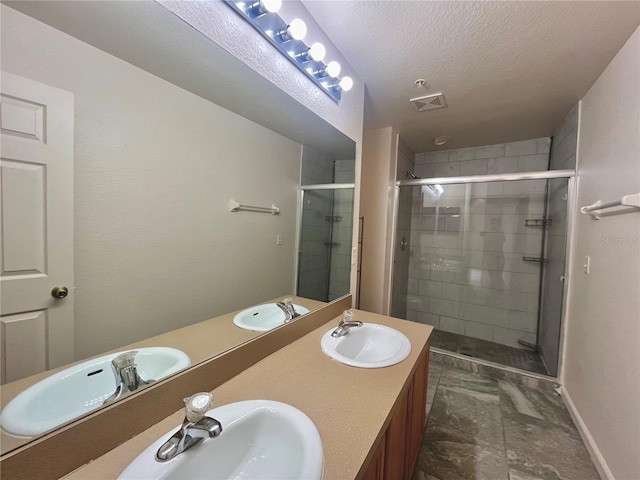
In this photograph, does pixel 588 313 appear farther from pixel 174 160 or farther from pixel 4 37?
pixel 4 37

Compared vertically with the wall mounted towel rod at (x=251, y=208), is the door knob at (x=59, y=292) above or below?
below

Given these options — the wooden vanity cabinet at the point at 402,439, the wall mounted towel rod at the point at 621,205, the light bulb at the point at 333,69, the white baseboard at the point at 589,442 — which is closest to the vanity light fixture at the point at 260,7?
the light bulb at the point at 333,69

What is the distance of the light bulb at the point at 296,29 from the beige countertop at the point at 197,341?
120 cm

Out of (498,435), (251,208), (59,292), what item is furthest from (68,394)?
(498,435)

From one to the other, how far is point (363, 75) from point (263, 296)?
1562 millimetres

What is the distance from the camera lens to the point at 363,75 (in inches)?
67.4

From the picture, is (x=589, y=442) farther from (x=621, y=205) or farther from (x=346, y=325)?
(x=346, y=325)

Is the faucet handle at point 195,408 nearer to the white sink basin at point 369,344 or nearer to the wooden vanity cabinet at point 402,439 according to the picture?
the wooden vanity cabinet at point 402,439

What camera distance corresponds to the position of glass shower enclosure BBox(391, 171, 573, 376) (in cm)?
250

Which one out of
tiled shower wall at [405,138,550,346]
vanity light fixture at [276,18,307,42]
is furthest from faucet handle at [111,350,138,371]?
tiled shower wall at [405,138,550,346]

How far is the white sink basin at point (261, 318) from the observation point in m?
1.04

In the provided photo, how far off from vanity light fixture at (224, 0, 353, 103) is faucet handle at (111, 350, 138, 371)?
1179 millimetres

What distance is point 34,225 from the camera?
20.9 inches

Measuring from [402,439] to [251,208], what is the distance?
1.13m
